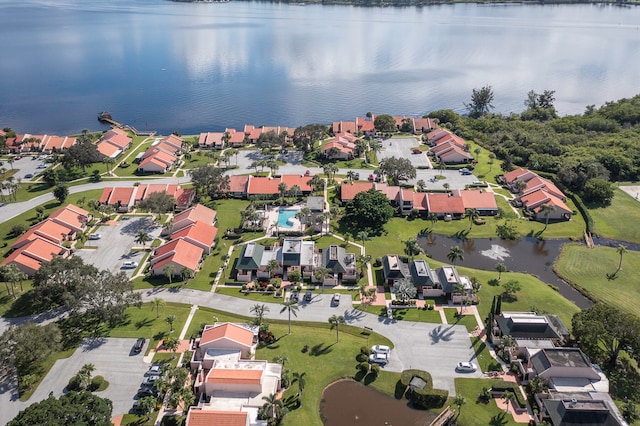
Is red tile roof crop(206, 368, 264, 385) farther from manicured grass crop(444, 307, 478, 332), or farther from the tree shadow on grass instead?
manicured grass crop(444, 307, 478, 332)

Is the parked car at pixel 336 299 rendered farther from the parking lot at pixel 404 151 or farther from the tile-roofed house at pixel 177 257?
the parking lot at pixel 404 151

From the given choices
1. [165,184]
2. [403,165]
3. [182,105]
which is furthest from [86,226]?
[182,105]

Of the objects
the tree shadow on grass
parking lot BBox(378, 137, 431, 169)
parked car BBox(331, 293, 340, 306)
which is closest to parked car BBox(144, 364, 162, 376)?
the tree shadow on grass

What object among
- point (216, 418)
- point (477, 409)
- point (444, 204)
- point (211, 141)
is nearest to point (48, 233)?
point (216, 418)

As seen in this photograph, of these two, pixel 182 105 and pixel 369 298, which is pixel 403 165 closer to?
pixel 369 298

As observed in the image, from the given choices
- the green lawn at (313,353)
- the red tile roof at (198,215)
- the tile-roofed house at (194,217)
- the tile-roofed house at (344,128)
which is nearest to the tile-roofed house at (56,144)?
the tile-roofed house at (194,217)
